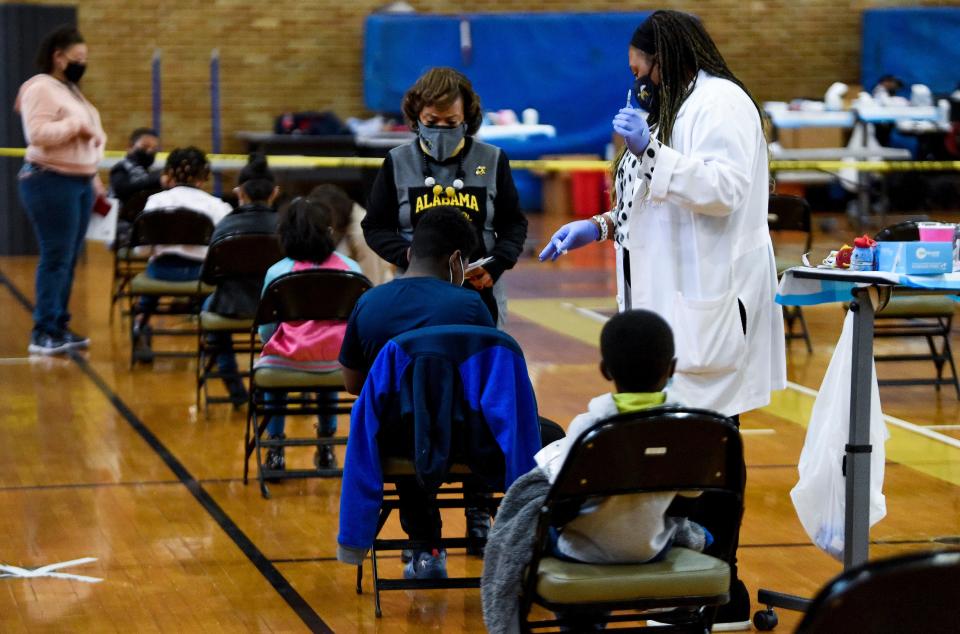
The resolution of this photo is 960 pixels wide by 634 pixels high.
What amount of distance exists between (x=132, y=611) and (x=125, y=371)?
3788 millimetres

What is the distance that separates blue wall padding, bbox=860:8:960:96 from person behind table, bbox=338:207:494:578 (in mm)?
13521

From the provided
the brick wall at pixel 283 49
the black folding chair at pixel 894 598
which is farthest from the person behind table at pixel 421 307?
the brick wall at pixel 283 49

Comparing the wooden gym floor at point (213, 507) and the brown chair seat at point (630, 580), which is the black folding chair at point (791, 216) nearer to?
the wooden gym floor at point (213, 507)

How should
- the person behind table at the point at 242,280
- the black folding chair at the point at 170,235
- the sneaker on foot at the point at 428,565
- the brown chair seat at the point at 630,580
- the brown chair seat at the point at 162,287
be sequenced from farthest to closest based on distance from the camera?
the brown chair seat at the point at 162,287, the black folding chair at the point at 170,235, the person behind table at the point at 242,280, the sneaker on foot at the point at 428,565, the brown chair seat at the point at 630,580

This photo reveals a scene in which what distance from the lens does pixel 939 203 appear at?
15.6m

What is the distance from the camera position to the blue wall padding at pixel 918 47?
16.5 metres

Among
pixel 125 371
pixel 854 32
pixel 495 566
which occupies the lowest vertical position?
pixel 125 371

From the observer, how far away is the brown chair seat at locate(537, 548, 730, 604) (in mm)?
2883

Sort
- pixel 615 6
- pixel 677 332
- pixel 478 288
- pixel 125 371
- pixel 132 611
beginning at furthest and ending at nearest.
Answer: pixel 615 6 → pixel 125 371 → pixel 478 288 → pixel 132 611 → pixel 677 332

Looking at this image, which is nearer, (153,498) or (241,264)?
(153,498)

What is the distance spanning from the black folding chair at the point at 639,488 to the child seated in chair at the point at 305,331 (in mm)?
2411

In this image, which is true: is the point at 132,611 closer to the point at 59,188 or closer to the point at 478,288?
the point at 478,288

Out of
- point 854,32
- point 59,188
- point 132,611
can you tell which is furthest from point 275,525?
point 854,32

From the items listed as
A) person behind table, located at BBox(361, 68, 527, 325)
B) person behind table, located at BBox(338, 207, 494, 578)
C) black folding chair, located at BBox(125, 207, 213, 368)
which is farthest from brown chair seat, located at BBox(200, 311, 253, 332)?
person behind table, located at BBox(338, 207, 494, 578)
